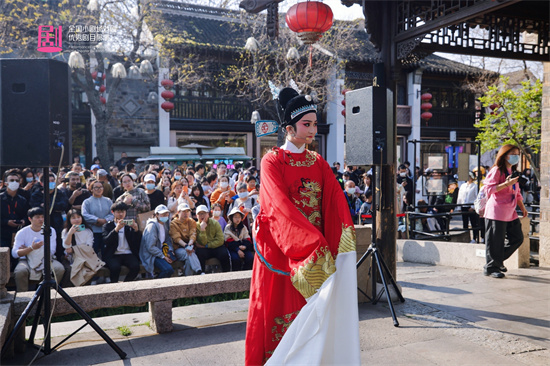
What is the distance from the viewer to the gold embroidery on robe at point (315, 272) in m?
2.45

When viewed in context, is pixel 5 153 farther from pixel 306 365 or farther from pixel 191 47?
pixel 191 47

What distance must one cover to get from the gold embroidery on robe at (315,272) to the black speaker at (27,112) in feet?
7.35

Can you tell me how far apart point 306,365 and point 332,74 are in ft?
59.0

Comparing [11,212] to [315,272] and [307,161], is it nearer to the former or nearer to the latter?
[307,161]

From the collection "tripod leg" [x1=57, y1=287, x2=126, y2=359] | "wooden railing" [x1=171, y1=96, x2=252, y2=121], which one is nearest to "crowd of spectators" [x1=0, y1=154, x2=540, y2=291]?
"tripod leg" [x1=57, y1=287, x2=126, y2=359]

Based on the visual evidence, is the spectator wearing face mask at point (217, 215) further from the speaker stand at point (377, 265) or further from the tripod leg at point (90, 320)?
the tripod leg at point (90, 320)

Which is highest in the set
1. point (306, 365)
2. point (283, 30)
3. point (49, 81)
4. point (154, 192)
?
point (283, 30)

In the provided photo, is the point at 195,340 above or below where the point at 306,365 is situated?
below

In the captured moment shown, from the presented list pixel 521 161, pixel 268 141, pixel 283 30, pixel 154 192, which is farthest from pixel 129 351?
pixel 521 161

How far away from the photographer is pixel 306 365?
241 centimetres

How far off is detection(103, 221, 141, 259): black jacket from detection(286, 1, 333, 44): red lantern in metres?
3.41

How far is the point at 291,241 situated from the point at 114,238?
3.99 metres

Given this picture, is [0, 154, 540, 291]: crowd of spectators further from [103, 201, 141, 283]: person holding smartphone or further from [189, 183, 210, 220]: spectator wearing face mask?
[189, 183, 210, 220]: spectator wearing face mask

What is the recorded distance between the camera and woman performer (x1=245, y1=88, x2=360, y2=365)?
8.07 feet
